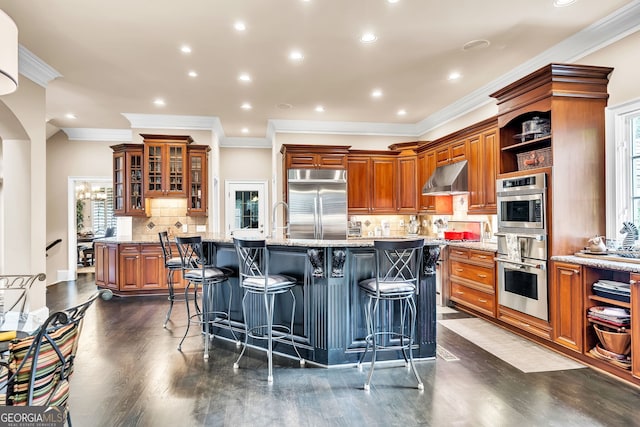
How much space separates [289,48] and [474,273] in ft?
11.9

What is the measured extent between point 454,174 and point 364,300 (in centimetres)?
304

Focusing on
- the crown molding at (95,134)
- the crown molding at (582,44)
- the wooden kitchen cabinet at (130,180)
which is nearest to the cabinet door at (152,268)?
the wooden kitchen cabinet at (130,180)

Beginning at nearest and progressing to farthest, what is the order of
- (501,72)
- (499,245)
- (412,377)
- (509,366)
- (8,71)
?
(8,71), (412,377), (509,366), (499,245), (501,72)

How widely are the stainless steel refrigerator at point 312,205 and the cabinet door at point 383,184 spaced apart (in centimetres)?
92

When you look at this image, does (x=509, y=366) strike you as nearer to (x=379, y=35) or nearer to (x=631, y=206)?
(x=631, y=206)

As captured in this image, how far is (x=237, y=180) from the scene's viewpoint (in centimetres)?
852

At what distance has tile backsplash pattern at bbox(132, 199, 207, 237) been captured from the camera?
6707mm

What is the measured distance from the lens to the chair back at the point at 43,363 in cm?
141

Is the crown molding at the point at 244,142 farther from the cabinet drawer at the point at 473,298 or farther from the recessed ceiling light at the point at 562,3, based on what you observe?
the recessed ceiling light at the point at 562,3

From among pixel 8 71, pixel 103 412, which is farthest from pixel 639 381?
pixel 8 71

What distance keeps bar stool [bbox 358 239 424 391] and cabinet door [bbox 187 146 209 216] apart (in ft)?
14.6

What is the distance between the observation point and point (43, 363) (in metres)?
1.46

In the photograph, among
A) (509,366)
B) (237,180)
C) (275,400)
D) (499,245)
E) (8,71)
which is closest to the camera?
(8,71)

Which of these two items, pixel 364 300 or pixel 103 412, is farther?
pixel 364 300
